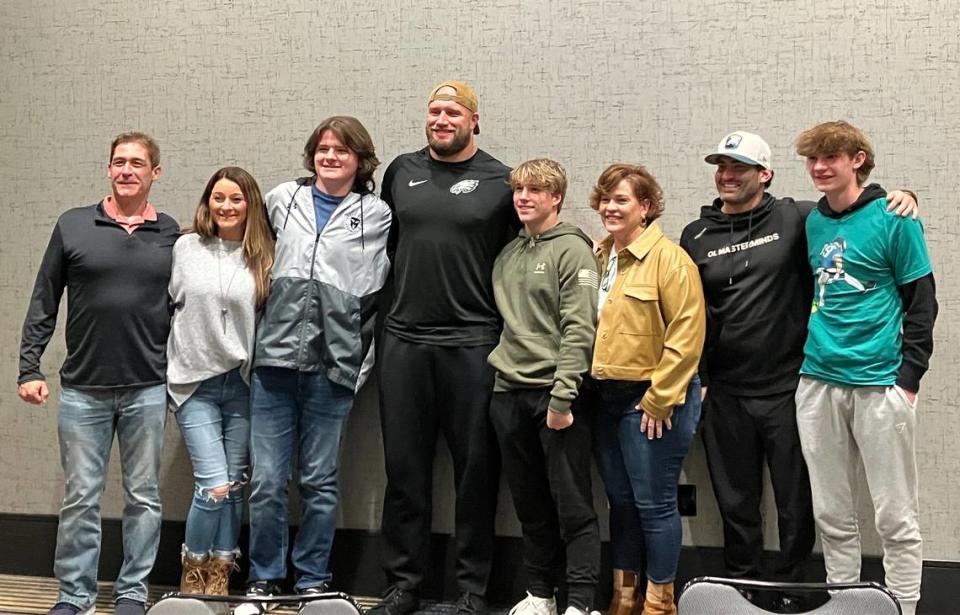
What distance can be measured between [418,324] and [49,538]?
178 cm

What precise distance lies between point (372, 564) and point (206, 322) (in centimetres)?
109

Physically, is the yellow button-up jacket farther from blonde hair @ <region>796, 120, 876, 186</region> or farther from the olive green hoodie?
blonde hair @ <region>796, 120, 876, 186</region>

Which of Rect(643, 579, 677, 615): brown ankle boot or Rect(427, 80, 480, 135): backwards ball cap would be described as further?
Rect(427, 80, 480, 135): backwards ball cap

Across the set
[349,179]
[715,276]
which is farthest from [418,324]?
[715,276]

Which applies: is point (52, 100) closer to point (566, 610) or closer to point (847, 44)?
point (566, 610)

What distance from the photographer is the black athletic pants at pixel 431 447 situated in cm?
303

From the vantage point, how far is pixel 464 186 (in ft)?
10.1

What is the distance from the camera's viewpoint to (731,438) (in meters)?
2.96

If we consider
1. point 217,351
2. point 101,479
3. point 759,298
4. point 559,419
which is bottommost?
point 101,479

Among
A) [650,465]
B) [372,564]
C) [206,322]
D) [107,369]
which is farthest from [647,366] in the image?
[107,369]

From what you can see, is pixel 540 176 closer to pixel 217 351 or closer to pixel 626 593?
pixel 217 351

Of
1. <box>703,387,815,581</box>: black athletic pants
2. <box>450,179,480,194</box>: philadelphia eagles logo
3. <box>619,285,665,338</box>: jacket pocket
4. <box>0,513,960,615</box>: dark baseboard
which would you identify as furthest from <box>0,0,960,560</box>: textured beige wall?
<box>619,285,665,338</box>: jacket pocket

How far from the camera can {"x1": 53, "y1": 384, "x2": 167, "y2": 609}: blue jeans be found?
3033 millimetres

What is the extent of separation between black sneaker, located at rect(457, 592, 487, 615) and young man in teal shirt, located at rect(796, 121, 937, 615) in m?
1.11
